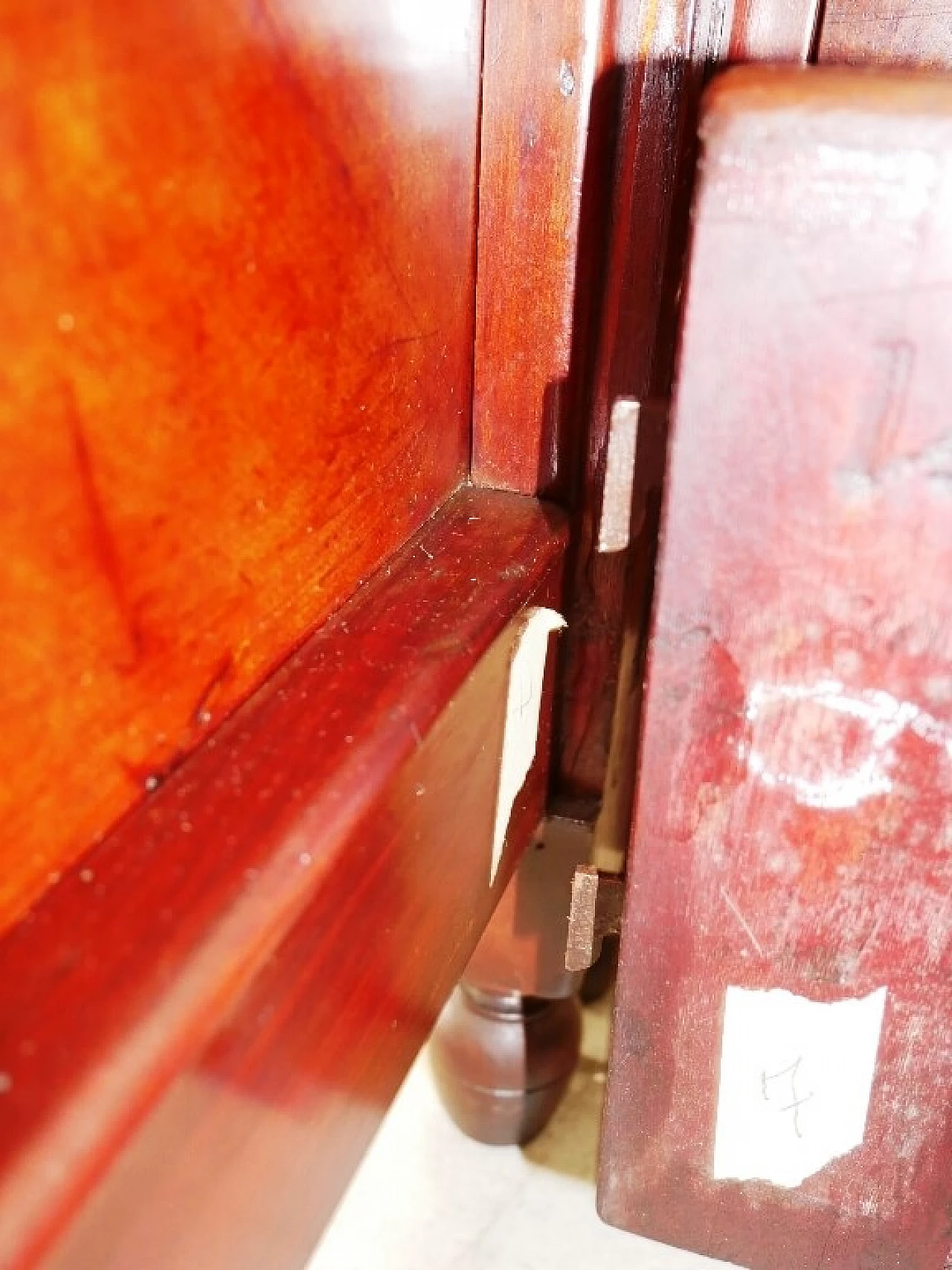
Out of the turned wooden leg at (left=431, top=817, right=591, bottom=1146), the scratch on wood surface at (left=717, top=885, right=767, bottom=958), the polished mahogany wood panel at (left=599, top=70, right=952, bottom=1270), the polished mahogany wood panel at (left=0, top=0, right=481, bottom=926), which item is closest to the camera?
the polished mahogany wood panel at (left=0, top=0, right=481, bottom=926)

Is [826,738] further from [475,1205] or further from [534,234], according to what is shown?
[475,1205]

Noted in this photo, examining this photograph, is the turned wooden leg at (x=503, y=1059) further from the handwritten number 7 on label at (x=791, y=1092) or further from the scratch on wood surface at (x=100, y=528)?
the scratch on wood surface at (x=100, y=528)

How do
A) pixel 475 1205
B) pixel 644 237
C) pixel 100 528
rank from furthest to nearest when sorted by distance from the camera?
pixel 475 1205
pixel 644 237
pixel 100 528

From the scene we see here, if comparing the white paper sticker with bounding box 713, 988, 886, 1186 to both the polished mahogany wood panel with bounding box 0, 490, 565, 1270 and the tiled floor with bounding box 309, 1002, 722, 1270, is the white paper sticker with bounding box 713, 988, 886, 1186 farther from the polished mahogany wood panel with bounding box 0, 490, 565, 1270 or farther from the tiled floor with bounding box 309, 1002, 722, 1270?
the tiled floor with bounding box 309, 1002, 722, 1270

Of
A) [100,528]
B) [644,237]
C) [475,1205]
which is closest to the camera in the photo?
[100,528]

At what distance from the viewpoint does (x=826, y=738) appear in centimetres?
50

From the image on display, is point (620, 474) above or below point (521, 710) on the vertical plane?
above

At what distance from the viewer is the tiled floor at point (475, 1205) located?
88 cm

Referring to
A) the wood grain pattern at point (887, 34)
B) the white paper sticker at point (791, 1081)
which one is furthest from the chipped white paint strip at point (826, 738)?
the wood grain pattern at point (887, 34)

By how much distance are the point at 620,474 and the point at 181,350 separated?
0.76ft

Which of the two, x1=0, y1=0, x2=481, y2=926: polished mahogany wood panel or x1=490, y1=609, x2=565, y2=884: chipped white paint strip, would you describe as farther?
x1=490, y1=609, x2=565, y2=884: chipped white paint strip

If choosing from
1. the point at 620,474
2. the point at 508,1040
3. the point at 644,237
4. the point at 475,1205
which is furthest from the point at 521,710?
the point at 475,1205

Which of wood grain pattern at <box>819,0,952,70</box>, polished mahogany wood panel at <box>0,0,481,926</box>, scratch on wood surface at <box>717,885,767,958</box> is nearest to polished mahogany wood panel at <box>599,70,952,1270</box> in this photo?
scratch on wood surface at <box>717,885,767,958</box>

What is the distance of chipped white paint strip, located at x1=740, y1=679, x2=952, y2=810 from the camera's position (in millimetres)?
484
